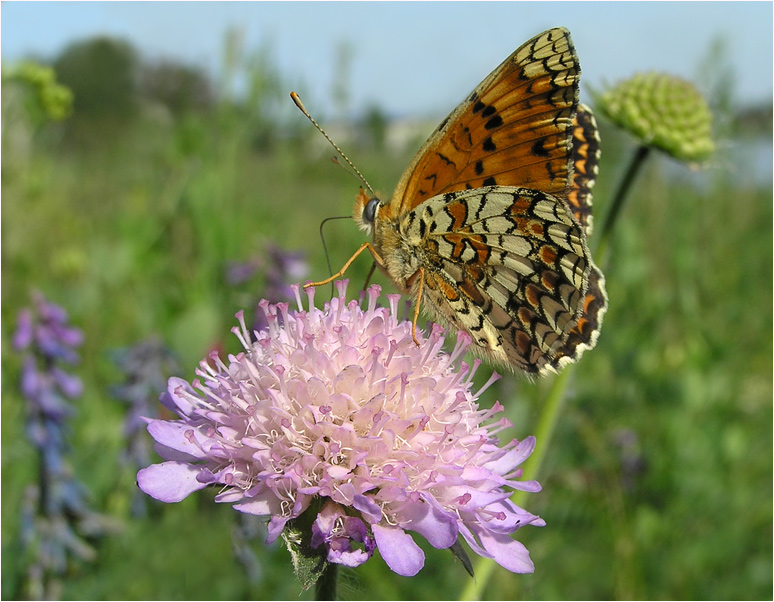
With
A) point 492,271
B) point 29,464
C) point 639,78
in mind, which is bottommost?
point 29,464

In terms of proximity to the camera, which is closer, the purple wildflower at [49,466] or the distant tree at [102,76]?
the purple wildflower at [49,466]

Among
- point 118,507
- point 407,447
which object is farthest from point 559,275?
point 118,507

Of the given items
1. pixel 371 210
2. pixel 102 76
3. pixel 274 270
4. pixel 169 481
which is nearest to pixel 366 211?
pixel 371 210

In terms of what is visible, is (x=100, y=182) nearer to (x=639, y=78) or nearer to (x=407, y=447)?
(x=639, y=78)

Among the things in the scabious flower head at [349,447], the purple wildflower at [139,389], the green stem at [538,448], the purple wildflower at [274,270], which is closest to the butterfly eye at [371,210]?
the scabious flower head at [349,447]

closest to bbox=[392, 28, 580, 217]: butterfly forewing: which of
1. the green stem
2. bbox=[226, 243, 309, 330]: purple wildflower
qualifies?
the green stem

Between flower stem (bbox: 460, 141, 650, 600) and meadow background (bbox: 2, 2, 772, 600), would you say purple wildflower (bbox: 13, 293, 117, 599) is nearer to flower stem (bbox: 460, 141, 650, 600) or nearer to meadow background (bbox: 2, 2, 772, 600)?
meadow background (bbox: 2, 2, 772, 600)

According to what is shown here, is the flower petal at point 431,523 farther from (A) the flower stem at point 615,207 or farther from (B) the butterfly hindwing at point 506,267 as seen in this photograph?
(A) the flower stem at point 615,207
